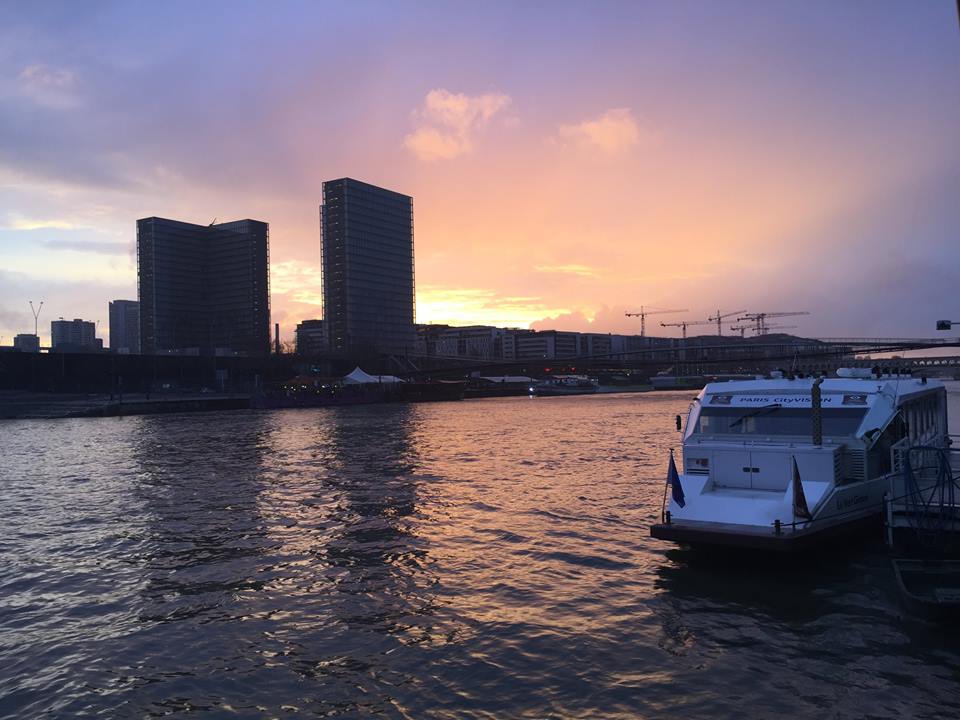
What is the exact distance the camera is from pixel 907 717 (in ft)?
27.1

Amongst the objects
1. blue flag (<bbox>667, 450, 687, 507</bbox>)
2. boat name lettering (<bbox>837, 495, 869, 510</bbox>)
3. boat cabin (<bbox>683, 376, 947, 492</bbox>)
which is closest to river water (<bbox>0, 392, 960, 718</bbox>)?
boat name lettering (<bbox>837, 495, 869, 510</bbox>)

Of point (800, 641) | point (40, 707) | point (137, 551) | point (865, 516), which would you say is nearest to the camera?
A: point (40, 707)

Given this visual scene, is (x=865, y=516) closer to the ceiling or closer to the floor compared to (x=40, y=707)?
closer to the ceiling

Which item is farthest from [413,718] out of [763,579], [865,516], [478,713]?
[865,516]

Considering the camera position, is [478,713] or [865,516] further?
[865,516]

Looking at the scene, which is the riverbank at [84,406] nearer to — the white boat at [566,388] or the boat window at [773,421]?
the white boat at [566,388]

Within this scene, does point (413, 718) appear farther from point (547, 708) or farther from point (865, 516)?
point (865, 516)

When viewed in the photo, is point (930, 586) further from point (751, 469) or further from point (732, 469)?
point (732, 469)

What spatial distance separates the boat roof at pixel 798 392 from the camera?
15.9m

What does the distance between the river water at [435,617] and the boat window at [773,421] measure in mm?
2800

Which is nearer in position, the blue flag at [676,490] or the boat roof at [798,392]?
the blue flag at [676,490]

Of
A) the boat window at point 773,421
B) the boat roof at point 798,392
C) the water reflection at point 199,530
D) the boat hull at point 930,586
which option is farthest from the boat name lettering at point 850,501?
the water reflection at point 199,530

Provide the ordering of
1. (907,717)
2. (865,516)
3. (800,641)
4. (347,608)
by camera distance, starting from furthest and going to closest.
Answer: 1. (865,516)
2. (347,608)
3. (800,641)
4. (907,717)

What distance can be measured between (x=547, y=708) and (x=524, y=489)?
1678 centimetres
